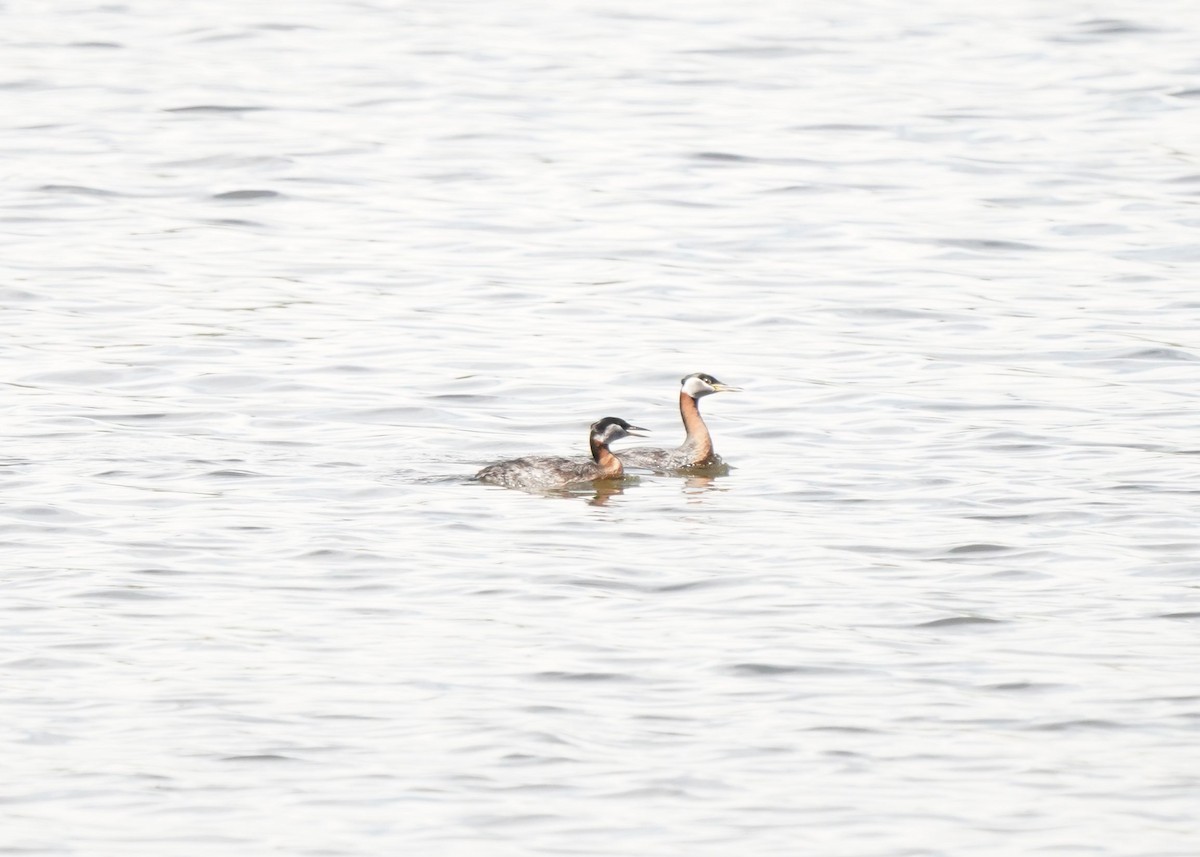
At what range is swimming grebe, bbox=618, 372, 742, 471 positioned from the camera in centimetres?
1747

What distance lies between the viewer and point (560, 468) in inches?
633

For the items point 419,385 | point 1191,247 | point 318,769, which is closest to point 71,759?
point 318,769

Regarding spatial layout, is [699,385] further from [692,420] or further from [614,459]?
[614,459]

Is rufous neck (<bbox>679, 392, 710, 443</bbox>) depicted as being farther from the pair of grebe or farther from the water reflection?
the water reflection

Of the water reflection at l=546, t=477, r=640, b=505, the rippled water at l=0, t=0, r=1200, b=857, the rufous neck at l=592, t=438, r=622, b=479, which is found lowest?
the water reflection at l=546, t=477, r=640, b=505

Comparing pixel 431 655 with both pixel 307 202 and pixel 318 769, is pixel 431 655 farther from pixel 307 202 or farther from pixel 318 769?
pixel 307 202

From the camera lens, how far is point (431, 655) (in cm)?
1154

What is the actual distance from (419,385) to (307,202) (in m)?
8.28

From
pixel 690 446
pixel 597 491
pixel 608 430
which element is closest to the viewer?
pixel 597 491

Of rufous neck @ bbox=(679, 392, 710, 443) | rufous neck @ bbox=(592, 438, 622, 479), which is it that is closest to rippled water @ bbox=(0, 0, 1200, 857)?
rufous neck @ bbox=(592, 438, 622, 479)

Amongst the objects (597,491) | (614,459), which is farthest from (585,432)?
(597,491)

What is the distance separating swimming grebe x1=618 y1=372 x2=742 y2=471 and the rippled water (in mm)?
498

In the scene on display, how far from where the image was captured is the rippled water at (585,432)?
32.2 feet

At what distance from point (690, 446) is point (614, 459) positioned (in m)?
0.84
